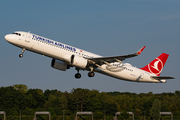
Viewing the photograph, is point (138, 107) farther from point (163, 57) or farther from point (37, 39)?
point (37, 39)

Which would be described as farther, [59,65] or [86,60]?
[59,65]

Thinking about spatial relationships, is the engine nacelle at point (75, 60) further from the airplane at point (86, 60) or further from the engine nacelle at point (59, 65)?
the engine nacelle at point (59, 65)

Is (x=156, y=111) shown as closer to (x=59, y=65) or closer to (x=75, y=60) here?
(x=59, y=65)

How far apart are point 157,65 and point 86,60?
15.6 m

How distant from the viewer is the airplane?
40625 mm

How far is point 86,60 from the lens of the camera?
43.6 meters

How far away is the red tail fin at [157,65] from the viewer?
5116 centimetres

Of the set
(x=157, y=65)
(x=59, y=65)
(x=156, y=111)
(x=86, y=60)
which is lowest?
(x=156, y=111)

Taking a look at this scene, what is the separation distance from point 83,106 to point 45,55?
5872cm

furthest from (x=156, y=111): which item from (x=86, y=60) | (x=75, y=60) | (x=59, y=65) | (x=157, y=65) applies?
(x=75, y=60)

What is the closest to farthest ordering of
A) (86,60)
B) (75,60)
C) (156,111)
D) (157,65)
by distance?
(75,60) < (86,60) < (157,65) < (156,111)

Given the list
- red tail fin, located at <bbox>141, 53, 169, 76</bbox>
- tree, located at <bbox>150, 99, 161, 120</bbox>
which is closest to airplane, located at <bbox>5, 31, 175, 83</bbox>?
red tail fin, located at <bbox>141, 53, 169, 76</bbox>

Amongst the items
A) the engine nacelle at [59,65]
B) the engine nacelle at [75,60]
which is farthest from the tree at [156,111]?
the engine nacelle at [75,60]

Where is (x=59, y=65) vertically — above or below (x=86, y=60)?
below
